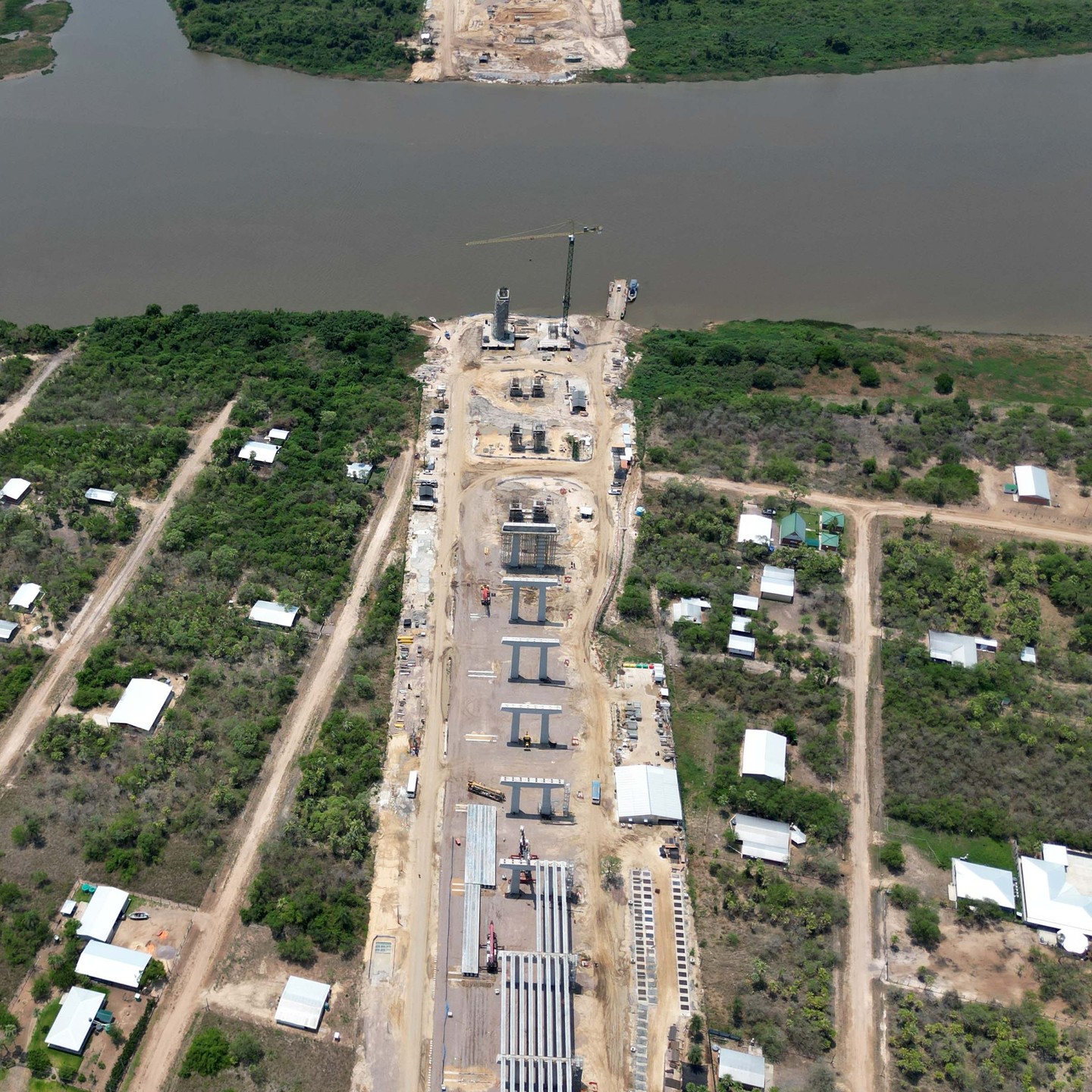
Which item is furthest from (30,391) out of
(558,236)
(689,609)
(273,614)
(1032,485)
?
(1032,485)

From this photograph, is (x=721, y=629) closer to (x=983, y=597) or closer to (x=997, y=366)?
(x=983, y=597)

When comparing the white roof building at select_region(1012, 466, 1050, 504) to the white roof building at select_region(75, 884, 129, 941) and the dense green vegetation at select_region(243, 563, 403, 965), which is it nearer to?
the dense green vegetation at select_region(243, 563, 403, 965)

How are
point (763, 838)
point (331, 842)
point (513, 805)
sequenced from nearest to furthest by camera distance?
point (331, 842) → point (763, 838) → point (513, 805)

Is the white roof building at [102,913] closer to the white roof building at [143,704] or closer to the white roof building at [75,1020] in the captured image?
the white roof building at [75,1020]

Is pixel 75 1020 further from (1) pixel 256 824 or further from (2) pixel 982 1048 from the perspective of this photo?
(2) pixel 982 1048

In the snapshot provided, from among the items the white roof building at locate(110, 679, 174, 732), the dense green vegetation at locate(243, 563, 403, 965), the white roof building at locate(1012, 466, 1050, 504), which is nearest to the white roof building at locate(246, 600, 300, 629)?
the dense green vegetation at locate(243, 563, 403, 965)

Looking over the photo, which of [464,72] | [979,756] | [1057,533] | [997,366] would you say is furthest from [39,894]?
[464,72]
